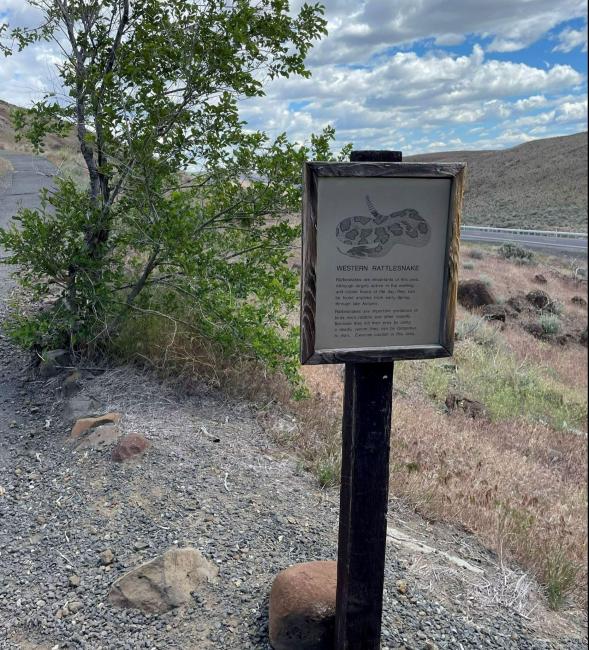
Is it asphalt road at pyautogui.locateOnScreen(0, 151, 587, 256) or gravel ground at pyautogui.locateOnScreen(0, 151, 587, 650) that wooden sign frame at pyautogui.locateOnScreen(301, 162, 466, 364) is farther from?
asphalt road at pyautogui.locateOnScreen(0, 151, 587, 256)

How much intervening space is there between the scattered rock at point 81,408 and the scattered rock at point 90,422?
157 mm

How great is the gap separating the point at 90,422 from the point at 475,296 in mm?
10303

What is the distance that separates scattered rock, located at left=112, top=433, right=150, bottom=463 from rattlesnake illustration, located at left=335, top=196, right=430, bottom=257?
2379 mm

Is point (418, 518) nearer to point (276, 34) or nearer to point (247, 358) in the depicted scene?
point (247, 358)

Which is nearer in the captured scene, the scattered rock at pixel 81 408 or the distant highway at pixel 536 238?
the scattered rock at pixel 81 408

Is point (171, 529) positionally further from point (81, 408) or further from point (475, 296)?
point (475, 296)

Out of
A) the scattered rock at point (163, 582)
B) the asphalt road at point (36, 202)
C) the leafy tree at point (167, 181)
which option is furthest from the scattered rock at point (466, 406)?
the asphalt road at point (36, 202)

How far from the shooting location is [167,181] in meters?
5.36

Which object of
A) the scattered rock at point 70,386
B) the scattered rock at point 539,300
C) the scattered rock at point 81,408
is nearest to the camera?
the scattered rock at point 81,408

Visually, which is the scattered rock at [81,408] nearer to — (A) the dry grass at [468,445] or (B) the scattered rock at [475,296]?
(A) the dry grass at [468,445]

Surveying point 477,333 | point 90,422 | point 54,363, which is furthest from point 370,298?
point 477,333

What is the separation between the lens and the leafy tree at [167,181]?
4.93 m

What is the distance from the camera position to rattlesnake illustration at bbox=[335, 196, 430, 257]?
242cm

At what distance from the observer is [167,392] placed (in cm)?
507
